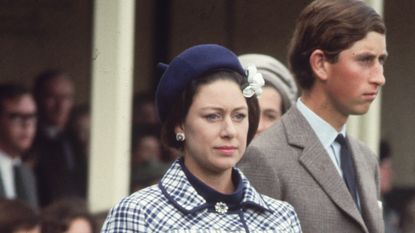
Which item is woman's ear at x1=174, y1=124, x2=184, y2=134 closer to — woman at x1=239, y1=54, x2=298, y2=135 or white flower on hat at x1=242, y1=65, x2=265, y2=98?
white flower on hat at x1=242, y1=65, x2=265, y2=98

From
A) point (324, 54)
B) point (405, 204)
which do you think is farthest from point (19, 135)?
point (405, 204)

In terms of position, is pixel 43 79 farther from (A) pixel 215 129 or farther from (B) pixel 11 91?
(A) pixel 215 129

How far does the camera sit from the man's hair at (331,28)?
4.32 meters

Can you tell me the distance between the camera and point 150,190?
12.3 ft

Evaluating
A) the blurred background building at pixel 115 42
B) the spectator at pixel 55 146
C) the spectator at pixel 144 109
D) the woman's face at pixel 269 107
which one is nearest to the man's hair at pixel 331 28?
the woman's face at pixel 269 107

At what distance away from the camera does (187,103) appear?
3.81m

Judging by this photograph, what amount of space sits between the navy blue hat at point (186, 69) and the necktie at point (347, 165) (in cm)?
68

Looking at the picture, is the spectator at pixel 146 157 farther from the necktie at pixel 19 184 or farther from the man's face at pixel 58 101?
the necktie at pixel 19 184

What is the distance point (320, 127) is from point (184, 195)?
77 centimetres

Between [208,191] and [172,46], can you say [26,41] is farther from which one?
[208,191]

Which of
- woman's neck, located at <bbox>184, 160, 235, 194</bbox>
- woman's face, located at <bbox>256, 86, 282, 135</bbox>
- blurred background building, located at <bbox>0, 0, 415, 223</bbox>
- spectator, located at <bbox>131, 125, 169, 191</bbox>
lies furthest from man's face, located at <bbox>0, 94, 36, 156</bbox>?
woman's neck, located at <bbox>184, 160, 235, 194</bbox>

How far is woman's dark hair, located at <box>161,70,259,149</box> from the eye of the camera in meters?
3.81

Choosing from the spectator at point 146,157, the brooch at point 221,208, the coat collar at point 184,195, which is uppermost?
the coat collar at point 184,195

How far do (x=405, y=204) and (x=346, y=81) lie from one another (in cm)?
442
